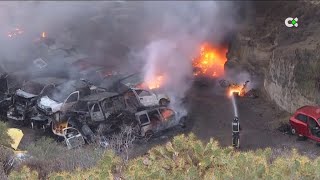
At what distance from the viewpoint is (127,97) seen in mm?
17875

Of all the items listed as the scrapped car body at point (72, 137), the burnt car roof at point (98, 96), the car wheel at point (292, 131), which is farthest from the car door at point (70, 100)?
the car wheel at point (292, 131)

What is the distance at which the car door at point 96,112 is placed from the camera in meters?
16.7

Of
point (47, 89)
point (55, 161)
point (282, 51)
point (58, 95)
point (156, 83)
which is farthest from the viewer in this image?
point (156, 83)

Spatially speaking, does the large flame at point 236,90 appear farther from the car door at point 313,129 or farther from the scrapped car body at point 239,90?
the car door at point 313,129

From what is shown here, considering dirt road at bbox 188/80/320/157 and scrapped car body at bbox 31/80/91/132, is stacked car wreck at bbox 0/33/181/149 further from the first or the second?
dirt road at bbox 188/80/320/157

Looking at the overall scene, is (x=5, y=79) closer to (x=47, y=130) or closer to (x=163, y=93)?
(x=47, y=130)

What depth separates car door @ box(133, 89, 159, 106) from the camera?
18.2m

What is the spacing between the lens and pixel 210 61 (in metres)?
25.8

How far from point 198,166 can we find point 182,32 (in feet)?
59.1

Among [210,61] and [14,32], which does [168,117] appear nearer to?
[210,61]

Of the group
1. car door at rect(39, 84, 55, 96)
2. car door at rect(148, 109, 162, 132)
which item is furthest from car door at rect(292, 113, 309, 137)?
car door at rect(39, 84, 55, 96)

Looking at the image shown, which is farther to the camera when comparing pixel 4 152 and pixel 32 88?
pixel 32 88

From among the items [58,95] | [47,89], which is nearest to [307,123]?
[58,95]

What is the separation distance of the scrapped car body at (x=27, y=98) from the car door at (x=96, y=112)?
249 cm
